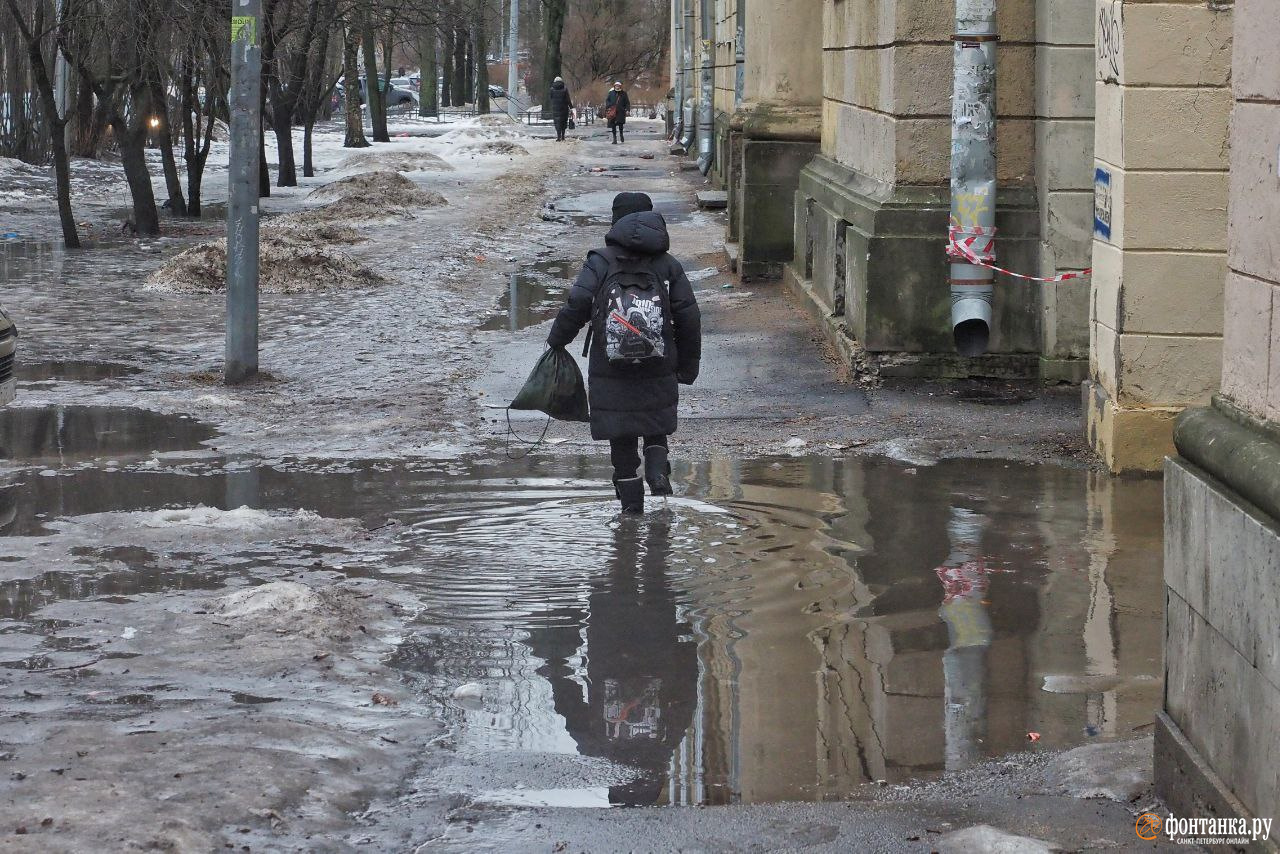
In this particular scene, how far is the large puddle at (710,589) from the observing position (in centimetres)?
492

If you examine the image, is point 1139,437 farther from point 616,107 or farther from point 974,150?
point 616,107

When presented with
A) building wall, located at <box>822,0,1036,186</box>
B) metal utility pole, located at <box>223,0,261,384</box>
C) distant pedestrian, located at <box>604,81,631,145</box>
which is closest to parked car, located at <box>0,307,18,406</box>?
metal utility pole, located at <box>223,0,261,384</box>

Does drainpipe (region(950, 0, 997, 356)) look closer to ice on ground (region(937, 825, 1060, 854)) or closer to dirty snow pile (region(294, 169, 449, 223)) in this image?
ice on ground (region(937, 825, 1060, 854))

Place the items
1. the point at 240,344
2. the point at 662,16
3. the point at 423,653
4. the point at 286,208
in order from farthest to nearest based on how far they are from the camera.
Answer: the point at 662,16
the point at 286,208
the point at 240,344
the point at 423,653

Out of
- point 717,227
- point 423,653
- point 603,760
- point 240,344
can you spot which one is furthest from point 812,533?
point 717,227

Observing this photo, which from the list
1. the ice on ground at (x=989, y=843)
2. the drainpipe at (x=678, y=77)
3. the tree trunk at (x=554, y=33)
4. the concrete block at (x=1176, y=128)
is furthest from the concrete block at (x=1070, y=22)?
the tree trunk at (x=554, y=33)

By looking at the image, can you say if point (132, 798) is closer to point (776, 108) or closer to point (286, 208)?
point (776, 108)

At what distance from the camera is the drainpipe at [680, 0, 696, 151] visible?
37781 mm

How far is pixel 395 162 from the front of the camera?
3422 centimetres

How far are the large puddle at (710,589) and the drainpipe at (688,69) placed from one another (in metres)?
29.6

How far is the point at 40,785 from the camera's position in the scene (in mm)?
4172

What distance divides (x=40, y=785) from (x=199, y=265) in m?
12.9

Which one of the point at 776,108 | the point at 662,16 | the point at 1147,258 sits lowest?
the point at 1147,258

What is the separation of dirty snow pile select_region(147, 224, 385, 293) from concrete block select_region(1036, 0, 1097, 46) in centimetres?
823
